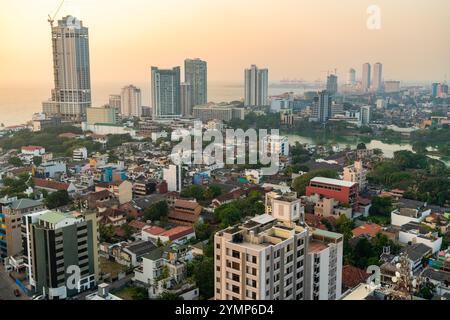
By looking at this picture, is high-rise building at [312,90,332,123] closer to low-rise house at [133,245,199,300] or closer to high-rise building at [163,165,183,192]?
high-rise building at [163,165,183,192]

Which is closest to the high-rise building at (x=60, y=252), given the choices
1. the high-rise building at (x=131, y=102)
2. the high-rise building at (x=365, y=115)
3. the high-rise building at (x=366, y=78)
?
the high-rise building at (x=366, y=78)

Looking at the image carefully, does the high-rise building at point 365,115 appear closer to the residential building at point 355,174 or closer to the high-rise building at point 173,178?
the residential building at point 355,174

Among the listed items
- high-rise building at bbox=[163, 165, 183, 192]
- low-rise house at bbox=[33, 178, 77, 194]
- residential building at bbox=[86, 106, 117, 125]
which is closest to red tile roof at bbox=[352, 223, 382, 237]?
high-rise building at bbox=[163, 165, 183, 192]

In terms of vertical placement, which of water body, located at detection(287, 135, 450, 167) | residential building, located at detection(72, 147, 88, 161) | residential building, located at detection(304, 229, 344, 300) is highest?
residential building, located at detection(304, 229, 344, 300)

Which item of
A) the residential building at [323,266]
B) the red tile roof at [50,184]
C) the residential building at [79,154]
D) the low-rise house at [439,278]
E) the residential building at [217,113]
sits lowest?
the low-rise house at [439,278]

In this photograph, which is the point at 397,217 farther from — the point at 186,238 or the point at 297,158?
the point at 297,158

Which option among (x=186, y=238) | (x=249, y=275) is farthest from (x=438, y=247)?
(x=249, y=275)

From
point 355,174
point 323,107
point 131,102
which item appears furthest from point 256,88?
point 355,174
